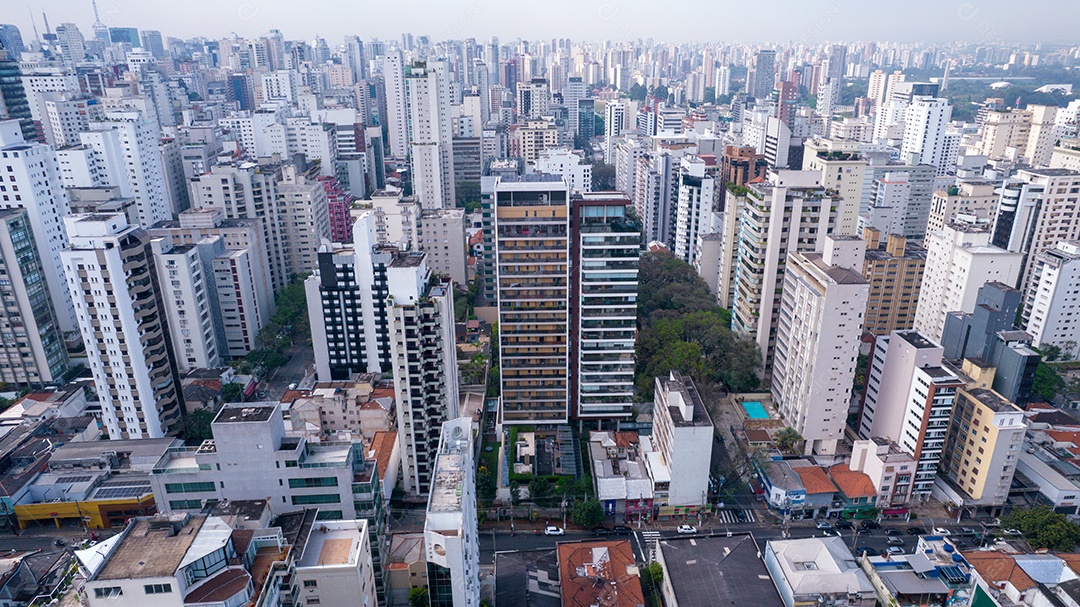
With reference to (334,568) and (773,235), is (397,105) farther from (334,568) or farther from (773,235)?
(334,568)

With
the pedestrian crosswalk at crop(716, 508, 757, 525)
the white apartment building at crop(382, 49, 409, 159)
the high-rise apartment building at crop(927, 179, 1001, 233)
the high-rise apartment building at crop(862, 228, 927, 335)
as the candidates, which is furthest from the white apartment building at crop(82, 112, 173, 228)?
the high-rise apartment building at crop(927, 179, 1001, 233)

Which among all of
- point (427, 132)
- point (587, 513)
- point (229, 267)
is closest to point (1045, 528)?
point (587, 513)

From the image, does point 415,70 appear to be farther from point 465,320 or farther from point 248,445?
point 248,445

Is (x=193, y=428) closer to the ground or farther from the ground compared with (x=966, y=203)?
closer to the ground

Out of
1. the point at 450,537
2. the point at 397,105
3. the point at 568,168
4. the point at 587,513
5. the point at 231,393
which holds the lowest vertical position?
the point at 587,513

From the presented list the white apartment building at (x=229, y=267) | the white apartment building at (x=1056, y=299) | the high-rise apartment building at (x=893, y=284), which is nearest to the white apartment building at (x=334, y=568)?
the white apartment building at (x=229, y=267)

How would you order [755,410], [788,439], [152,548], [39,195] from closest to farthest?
[152,548] < [788,439] < [755,410] < [39,195]

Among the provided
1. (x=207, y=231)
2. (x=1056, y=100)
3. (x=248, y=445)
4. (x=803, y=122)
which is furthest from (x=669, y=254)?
(x=1056, y=100)

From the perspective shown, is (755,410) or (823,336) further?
(755,410)

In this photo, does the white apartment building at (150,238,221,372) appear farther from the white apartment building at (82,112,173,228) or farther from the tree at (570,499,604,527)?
the tree at (570,499,604,527)
